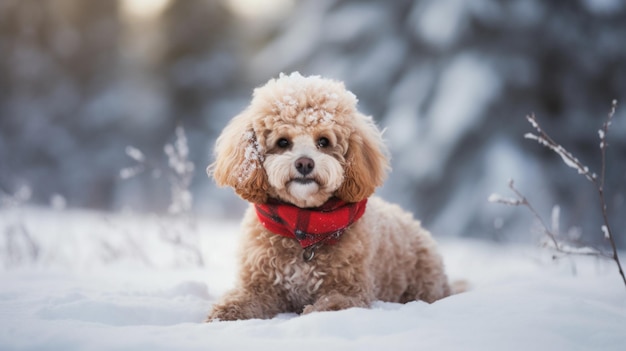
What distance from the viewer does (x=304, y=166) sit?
2.95 meters

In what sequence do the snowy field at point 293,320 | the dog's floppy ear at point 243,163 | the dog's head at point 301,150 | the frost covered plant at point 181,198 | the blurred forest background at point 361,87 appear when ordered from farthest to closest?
1. the blurred forest background at point 361,87
2. the frost covered plant at point 181,198
3. the dog's floppy ear at point 243,163
4. the dog's head at point 301,150
5. the snowy field at point 293,320

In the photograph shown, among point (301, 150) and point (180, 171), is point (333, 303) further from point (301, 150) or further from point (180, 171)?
point (180, 171)

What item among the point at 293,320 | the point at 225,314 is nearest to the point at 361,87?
the point at 225,314

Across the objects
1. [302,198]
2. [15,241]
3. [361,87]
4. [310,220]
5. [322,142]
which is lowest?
[310,220]

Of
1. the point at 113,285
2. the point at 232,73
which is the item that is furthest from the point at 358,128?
the point at 232,73

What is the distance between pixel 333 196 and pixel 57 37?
711 inches

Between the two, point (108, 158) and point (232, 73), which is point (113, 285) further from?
point (108, 158)

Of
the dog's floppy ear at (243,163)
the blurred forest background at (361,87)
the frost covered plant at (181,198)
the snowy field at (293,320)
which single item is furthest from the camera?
the blurred forest background at (361,87)

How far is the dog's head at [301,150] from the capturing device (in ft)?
9.86

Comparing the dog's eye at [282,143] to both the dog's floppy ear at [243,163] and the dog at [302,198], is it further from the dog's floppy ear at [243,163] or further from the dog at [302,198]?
the dog's floppy ear at [243,163]

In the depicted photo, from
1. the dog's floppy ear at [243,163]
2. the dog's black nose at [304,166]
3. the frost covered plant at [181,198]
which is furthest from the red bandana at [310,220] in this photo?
the frost covered plant at [181,198]

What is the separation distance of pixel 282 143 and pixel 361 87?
8.30 m

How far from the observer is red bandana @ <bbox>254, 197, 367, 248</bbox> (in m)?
3.05

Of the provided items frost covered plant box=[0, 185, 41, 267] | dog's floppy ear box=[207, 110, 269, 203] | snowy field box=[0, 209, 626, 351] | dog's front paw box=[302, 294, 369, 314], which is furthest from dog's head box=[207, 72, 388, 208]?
frost covered plant box=[0, 185, 41, 267]
